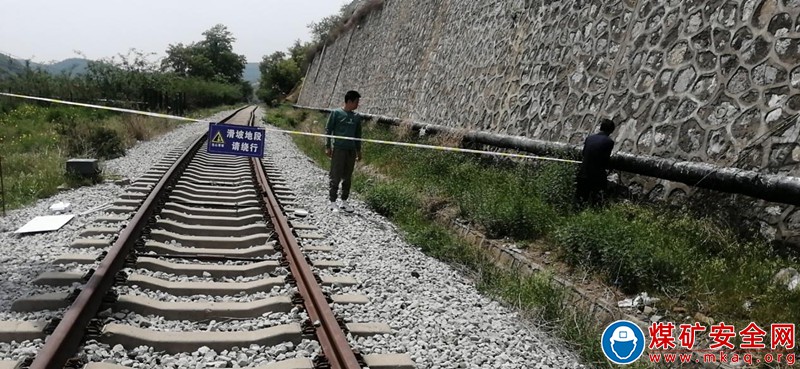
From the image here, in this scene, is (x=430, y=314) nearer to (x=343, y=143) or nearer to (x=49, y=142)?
(x=343, y=143)

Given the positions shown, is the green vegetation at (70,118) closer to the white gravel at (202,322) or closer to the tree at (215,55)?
the white gravel at (202,322)

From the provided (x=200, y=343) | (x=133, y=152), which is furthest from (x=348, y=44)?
(x=200, y=343)

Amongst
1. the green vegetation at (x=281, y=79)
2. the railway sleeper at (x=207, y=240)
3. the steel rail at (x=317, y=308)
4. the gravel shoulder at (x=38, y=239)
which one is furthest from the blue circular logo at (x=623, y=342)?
the green vegetation at (x=281, y=79)

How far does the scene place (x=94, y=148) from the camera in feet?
39.2

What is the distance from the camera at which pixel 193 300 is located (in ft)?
13.6

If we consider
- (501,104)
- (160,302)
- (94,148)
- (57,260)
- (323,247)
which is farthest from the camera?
(94,148)

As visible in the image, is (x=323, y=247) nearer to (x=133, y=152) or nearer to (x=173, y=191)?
(x=173, y=191)

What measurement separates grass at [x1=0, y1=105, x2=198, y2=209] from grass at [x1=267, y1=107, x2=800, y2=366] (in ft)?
16.2

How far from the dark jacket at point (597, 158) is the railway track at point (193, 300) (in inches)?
132

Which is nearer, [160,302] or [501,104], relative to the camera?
[160,302]

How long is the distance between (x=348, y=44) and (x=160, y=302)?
98.7ft

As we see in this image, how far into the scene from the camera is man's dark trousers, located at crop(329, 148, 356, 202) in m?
8.31

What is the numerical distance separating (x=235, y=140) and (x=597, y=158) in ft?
18.3

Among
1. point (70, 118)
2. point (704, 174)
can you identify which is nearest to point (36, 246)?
point (704, 174)
